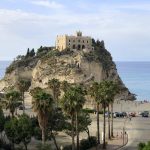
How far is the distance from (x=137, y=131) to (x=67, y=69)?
61993 mm

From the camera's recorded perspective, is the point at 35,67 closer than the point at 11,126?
No

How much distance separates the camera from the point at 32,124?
7081cm

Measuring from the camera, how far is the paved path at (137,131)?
75000 millimetres

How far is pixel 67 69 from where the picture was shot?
14838cm

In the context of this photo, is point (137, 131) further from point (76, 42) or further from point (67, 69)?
point (76, 42)

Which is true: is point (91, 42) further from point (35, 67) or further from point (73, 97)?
point (73, 97)

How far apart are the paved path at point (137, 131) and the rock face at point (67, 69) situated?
39.2 m

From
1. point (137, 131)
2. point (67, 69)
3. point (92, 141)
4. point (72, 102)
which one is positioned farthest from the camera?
point (67, 69)

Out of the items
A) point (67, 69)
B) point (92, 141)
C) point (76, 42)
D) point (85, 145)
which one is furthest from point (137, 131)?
point (76, 42)

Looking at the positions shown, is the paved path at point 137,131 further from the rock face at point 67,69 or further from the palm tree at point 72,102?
the rock face at point 67,69

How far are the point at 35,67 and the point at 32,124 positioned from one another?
88077mm

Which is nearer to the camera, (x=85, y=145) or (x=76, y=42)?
(x=85, y=145)

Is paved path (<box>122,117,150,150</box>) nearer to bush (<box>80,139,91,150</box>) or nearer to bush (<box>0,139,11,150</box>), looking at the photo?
bush (<box>80,139,91,150</box>)

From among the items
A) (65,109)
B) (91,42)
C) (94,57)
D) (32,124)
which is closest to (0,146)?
(32,124)
